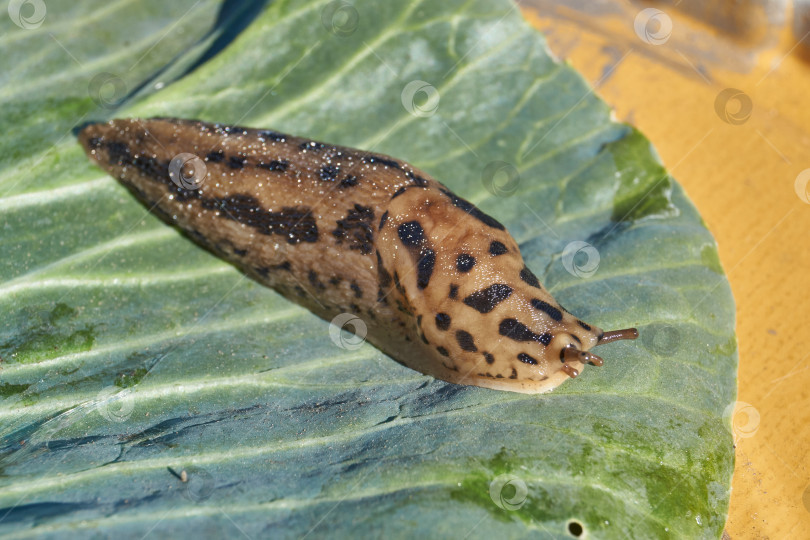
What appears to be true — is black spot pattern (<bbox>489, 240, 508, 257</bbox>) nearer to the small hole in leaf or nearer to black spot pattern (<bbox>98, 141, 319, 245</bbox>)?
black spot pattern (<bbox>98, 141, 319, 245</bbox>)

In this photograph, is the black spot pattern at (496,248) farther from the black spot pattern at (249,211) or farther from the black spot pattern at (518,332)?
the black spot pattern at (249,211)

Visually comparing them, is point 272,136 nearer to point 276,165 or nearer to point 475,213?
point 276,165

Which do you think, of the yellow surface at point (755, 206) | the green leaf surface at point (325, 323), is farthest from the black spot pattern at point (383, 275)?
the yellow surface at point (755, 206)

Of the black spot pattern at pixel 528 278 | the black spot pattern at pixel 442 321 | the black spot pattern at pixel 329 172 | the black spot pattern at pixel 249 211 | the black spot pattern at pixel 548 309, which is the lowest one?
the black spot pattern at pixel 442 321

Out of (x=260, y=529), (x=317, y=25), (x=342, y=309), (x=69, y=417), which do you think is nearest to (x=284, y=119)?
(x=317, y=25)

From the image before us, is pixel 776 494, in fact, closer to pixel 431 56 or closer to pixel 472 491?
pixel 472 491

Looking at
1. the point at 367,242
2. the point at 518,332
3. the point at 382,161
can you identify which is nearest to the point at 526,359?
the point at 518,332
